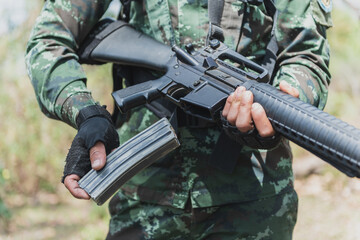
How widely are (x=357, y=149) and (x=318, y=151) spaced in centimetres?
13

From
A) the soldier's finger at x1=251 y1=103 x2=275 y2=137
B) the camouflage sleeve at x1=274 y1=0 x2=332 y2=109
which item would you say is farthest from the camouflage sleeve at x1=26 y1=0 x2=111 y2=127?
the camouflage sleeve at x1=274 y1=0 x2=332 y2=109

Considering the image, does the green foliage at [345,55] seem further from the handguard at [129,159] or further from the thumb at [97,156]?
the thumb at [97,156]

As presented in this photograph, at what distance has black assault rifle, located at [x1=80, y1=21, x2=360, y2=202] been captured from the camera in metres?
1.41

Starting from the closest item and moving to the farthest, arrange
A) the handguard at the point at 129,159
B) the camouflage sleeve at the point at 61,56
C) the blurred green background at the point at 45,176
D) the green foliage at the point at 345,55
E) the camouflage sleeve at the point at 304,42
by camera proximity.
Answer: the handguard at the point at 129,159, the camouflage sleeve at the point at 61,56, the camouflage sleeve at the point at 304,42, the blurred green background at the point at 45,176, the green foliage at the point at 345,55

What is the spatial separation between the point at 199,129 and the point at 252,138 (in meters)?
0.32

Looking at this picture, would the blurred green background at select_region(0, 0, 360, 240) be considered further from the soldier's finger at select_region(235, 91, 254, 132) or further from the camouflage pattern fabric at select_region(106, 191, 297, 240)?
the soldier's finger at select_region(235, 91, 254, 132)

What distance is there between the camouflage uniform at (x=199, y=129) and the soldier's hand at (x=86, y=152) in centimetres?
16

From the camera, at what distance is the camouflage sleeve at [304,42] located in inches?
75.1

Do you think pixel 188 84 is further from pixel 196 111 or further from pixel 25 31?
pixel 25 31

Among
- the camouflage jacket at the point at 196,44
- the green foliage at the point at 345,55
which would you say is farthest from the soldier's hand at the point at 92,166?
the green foliage at the point at 345,55

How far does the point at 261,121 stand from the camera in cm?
154

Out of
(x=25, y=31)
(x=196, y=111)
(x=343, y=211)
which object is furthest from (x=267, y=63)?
(x=25, y=31)

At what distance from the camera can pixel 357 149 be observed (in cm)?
135

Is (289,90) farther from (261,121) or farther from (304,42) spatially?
(304,42)
